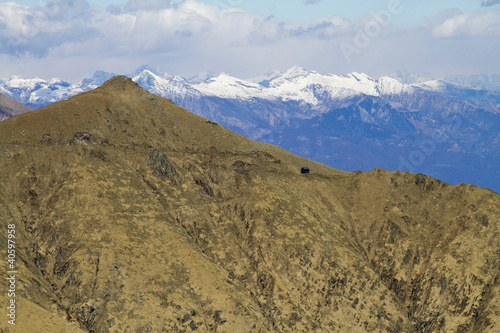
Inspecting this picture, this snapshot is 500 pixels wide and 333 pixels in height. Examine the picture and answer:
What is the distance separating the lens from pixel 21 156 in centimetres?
13962

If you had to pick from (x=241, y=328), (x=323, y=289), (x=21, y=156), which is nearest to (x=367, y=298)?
(x=323, y=289)

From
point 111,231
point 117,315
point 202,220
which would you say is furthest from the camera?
point 202,220

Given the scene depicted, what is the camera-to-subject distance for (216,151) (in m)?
175

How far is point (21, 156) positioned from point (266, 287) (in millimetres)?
84495

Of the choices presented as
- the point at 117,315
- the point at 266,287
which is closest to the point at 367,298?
the point at 266,287

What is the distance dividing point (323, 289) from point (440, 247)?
4271 centimetres

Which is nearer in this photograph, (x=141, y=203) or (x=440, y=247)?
(x=141, y=203)

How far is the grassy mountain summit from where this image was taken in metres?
113

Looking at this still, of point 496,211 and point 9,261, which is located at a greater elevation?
point 496,211

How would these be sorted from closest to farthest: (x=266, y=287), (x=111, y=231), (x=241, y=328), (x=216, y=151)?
(x=241, y=328) < (x=111, y=231) < (x=266, y=287) < (x=216, y=151)

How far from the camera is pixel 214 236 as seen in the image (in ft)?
465

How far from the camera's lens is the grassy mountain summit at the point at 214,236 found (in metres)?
113

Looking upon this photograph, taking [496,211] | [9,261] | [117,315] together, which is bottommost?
[117,315]

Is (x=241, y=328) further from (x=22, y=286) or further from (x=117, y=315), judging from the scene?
(x=22, y=286)
